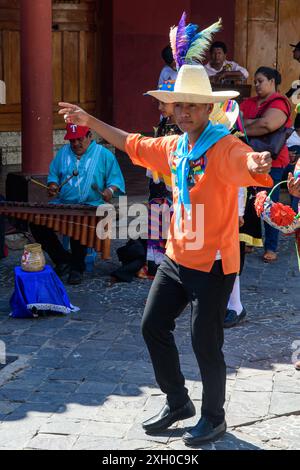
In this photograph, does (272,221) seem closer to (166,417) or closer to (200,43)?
(200,43)

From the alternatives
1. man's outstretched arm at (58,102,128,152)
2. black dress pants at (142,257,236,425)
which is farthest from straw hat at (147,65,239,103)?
black dress pants at (142,257,236,425)

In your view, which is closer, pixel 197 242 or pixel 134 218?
pixel 197 242

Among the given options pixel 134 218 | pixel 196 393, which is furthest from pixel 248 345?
pixel 134 218

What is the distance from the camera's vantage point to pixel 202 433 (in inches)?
186

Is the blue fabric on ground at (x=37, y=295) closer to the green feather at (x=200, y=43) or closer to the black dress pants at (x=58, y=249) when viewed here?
the black dress pants at (x=58, y=249)

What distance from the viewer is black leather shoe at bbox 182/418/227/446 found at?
15.5ft

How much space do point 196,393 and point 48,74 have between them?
4.94m

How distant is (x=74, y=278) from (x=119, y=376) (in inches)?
92.7

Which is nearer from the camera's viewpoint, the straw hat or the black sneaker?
the straw hat

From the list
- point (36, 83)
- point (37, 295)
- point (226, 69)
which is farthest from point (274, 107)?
point (226, 69)

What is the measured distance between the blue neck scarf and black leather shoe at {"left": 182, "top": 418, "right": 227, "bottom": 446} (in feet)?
3.59

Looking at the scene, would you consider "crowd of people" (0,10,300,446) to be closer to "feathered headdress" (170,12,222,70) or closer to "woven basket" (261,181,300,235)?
"feathered headdress" (170,12,222,70)
